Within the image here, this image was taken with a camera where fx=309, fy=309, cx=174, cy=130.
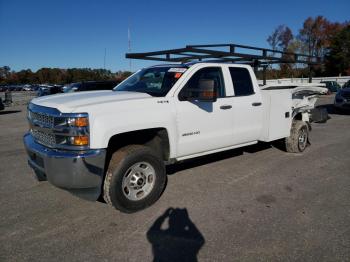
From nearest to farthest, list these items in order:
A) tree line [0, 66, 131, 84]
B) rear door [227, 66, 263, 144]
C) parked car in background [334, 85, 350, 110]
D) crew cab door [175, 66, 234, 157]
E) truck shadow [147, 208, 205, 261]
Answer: truck shadow [147, 208, 205, 261]
crew cab door [175, 66, 234, 157]
rear door [227, 66, 263, 144]
parked car in background [334, 85, 350, 110]
tree line [0, 66, 131, 84]

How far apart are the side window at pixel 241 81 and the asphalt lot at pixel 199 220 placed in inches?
56.8

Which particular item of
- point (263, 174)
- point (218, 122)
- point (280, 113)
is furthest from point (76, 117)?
point (280, 113)

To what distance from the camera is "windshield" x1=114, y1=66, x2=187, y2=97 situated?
4637mm

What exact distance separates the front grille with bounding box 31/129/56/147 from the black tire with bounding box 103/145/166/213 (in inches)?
28.8

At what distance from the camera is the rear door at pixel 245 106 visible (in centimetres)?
533

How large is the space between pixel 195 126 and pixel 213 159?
6.71 feet

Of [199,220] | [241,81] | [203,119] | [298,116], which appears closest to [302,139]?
[298,116]

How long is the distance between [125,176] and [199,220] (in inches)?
41.9

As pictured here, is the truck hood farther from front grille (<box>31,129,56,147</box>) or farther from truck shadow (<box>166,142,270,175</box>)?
truck shadow (<box>166,142,270,175</box>)

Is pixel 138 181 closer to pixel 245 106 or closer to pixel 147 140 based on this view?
pixel 147 140

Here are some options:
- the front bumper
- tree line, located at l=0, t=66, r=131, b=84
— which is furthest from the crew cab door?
tree line, located at l=0, t=66, r=131, b=84

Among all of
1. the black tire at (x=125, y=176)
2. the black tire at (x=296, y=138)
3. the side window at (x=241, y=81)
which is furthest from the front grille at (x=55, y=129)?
the black tire at (x=296, y=138)

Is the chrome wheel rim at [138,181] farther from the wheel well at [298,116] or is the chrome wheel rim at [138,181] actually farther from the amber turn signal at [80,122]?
the wheel well at [298,116]

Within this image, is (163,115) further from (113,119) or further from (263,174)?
(263,174)
